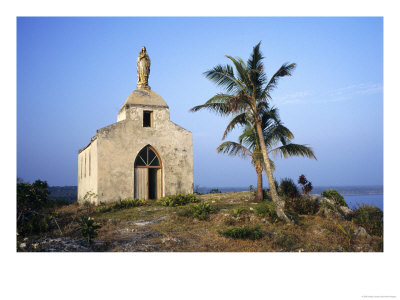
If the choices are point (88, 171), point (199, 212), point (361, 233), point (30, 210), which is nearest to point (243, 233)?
point (199, 212)

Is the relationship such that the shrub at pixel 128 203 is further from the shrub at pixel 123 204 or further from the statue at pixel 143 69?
the statue at pixel 143 69

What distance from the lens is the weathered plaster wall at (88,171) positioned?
52.0 ft

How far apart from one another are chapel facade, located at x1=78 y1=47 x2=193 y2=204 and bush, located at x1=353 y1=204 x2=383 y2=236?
26.6 feet

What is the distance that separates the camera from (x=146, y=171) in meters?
16.5

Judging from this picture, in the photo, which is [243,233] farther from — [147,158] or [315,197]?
[147,158]

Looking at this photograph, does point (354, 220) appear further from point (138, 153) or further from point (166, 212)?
point (138, 153)

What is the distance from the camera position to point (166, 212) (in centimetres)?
1278

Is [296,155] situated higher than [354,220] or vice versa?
[296,155]

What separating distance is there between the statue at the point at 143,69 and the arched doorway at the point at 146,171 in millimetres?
3720

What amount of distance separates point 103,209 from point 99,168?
2.49 metres

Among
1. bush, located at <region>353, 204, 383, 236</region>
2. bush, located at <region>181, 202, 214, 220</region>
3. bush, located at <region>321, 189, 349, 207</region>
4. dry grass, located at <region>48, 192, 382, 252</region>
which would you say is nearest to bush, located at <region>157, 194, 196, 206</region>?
dry grass, located at <region>48, 192, 382, 252</region>
